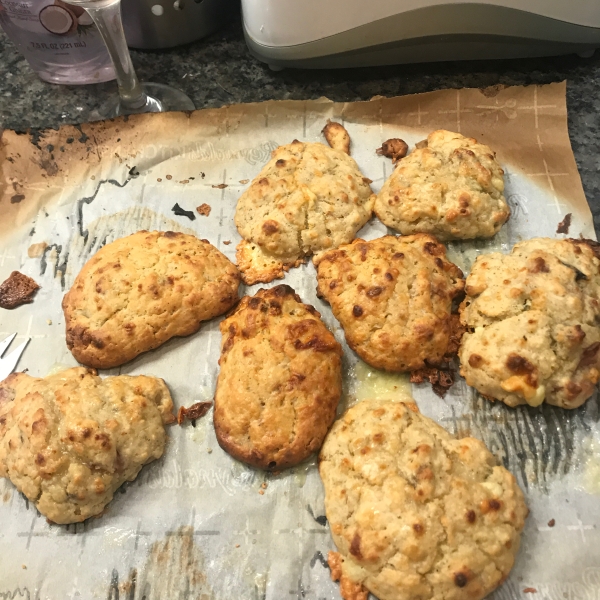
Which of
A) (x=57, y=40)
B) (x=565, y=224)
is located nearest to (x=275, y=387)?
(x=565, y=224)

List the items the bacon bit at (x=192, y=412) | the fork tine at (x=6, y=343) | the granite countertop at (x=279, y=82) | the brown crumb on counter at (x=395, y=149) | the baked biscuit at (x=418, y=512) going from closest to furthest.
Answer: the baked biscuit at (x=418, y=512), the bacon bit at (x=192, y=412), the fork tine at (x=6, y=343), the brown crumb on counter at (x=395, y=149), the granite countertop at (x=279, y=82)

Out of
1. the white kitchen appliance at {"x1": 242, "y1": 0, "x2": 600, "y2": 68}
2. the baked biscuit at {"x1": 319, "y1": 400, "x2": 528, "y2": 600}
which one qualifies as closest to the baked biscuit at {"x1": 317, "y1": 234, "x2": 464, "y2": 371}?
the baked biscuit at {"x1": 319, "y1": 400, "x2": 528, "y2": 600}

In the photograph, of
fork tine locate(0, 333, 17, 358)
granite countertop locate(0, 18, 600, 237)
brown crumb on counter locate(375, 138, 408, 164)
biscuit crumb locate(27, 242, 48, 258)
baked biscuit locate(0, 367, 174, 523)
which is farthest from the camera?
granite countertop locate(0, 18, 600, 237)

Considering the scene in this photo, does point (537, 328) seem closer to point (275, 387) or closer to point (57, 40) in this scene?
point (275, 387)

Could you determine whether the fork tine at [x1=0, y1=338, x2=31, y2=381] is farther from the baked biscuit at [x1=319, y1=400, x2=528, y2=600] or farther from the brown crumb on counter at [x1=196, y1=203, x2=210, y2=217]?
the baked biscuit at [x1=319, y1=400, x2=528, y2=600]

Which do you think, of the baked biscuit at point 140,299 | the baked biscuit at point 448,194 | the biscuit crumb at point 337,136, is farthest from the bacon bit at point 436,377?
the biscuit crumb at point 337,136

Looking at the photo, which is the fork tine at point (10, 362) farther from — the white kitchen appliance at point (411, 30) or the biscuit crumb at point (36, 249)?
the white kitchen appliance at point (411, 30)

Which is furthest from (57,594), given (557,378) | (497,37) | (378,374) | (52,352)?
(497,37)
